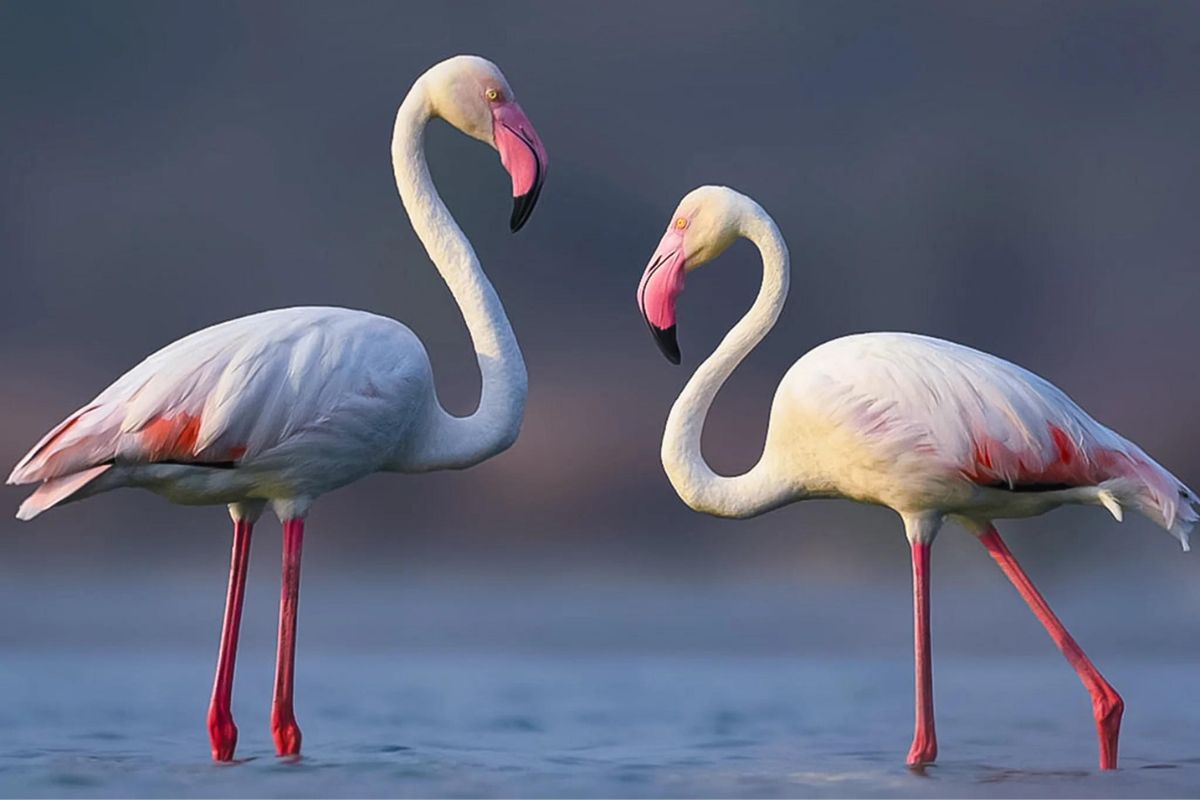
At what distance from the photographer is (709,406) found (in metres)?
9.57

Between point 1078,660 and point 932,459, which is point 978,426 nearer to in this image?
point 932,459

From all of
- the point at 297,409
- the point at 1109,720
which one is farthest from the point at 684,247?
the point at 1109,720

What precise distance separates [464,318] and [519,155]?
0.83 meters

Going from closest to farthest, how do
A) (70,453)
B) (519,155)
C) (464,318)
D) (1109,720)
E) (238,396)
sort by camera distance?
(70,453), (238,396), (1109,720), (519,155), (464,318)

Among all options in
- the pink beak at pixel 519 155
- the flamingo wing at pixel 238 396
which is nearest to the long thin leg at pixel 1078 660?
the pink beak at pixel 519 155

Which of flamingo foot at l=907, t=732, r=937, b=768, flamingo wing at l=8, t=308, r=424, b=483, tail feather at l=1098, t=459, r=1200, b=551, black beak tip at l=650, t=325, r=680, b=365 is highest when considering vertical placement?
black beak tip at l=650, t=325, r=680, b=365

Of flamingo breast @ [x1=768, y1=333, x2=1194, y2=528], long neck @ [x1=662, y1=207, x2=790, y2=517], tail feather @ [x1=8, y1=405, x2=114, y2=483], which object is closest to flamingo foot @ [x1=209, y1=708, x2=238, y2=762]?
tail feather @ [x1=8, y1=405, x2=114, y2=483]

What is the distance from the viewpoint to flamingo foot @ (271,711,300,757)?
8750 millimetres

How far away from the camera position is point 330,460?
8734mm

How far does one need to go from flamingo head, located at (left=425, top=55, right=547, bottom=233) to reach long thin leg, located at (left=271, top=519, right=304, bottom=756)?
1.93m

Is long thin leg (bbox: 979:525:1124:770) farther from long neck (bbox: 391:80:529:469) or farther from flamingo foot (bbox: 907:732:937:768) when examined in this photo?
long neck (bbox: 391:80:529:469)

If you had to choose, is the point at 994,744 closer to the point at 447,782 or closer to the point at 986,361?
the point at 986,361

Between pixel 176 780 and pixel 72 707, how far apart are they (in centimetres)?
322

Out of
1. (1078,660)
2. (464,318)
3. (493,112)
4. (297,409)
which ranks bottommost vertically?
(1078,660)
